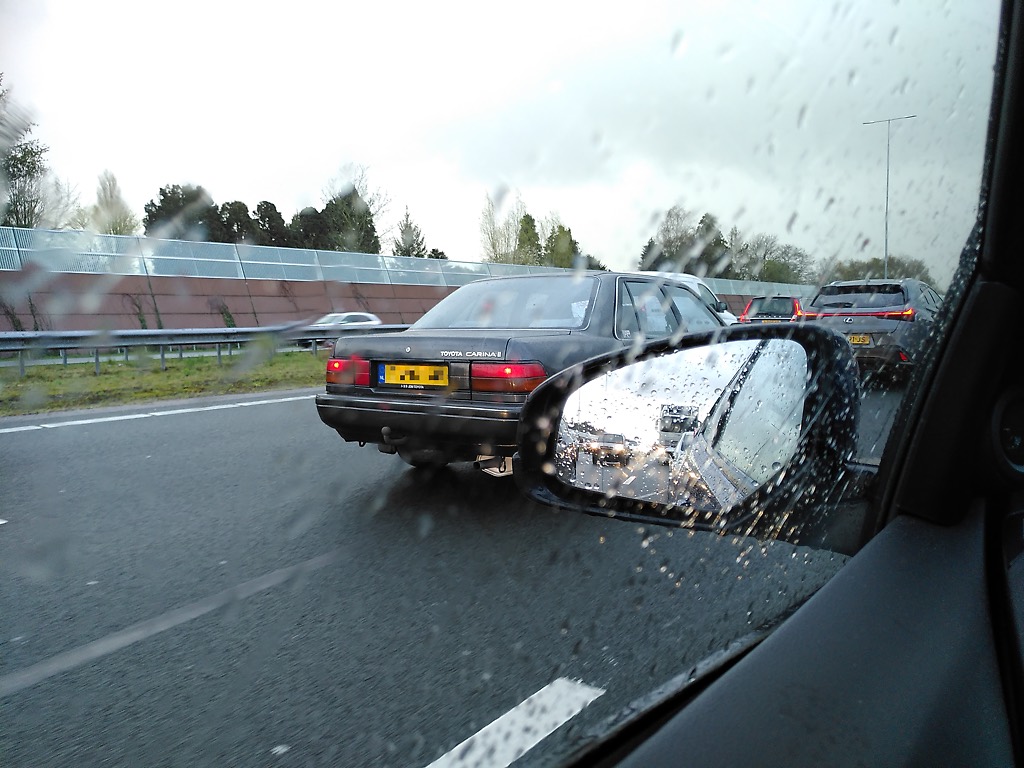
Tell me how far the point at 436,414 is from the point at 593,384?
2.76 metres

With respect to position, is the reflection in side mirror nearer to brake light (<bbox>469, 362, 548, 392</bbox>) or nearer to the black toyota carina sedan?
the black toyota carina sedan

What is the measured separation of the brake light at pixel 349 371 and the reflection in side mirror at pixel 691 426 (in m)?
3.25

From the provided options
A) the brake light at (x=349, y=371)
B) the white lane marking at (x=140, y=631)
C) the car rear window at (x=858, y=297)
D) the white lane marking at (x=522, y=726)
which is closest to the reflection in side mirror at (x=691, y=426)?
the car rear window at (x=858, y=297)

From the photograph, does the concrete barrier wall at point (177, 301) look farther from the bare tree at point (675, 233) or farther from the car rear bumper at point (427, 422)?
the bare tree at point (675, 233)

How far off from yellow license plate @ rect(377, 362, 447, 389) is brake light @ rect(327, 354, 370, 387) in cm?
12

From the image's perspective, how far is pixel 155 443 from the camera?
666 cm

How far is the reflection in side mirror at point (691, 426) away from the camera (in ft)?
4.91

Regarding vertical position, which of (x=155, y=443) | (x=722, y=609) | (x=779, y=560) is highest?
(x=779, y=560)

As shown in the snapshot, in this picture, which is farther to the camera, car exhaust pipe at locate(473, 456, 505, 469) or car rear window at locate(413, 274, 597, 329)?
car rear window at locate(413, 274, 597, 329)

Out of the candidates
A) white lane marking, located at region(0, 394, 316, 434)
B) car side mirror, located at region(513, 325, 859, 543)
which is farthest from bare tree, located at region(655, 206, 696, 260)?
white lane marking, located at region(0, 394, 316, 434)

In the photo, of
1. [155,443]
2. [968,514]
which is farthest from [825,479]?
[155,443]

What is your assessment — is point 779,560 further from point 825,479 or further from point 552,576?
point 552,576

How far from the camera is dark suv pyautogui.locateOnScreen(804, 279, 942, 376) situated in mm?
1419

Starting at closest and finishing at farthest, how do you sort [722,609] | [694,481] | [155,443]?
[694,481]
[722,609]
[155,443]
